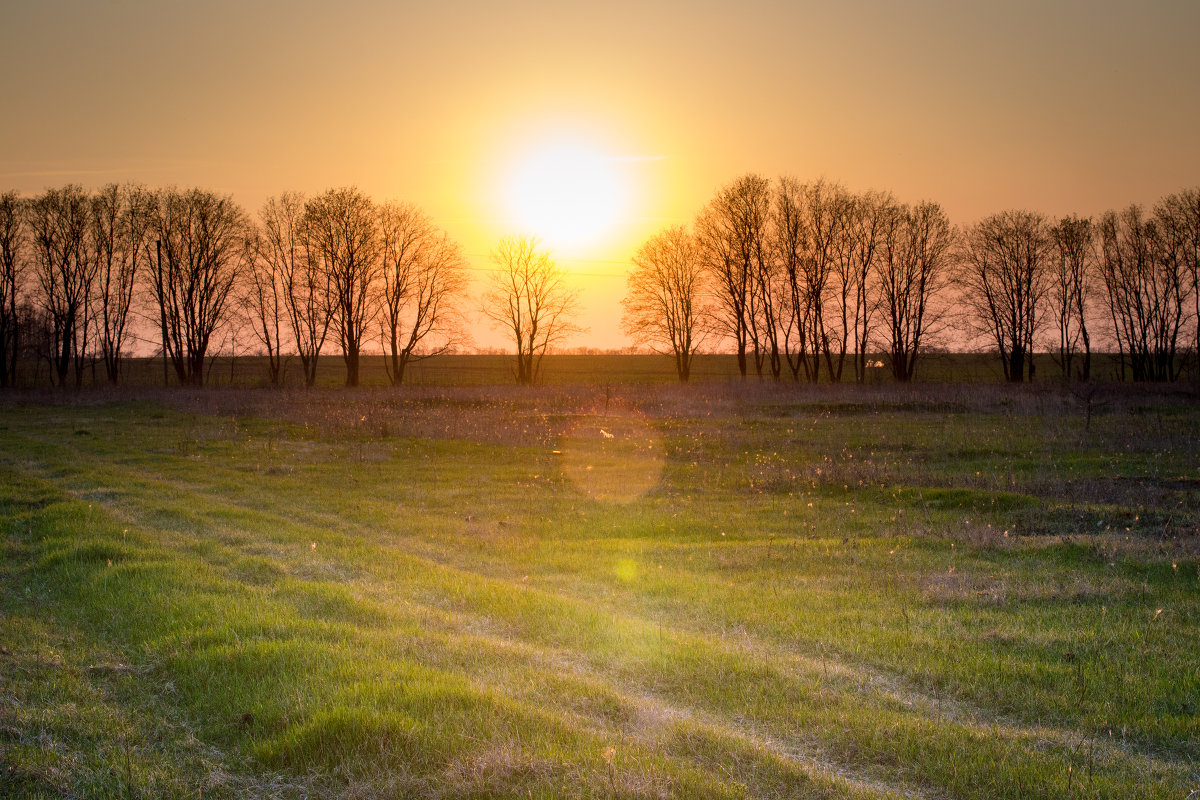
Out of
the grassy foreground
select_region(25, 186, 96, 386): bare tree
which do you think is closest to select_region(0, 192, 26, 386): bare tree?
select_region(25, 186, 96, 386): bare tree

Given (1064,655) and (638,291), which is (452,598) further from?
(638,291)

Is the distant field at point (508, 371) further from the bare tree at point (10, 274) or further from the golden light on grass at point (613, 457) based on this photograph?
the golden light on grass at point (613, 457)

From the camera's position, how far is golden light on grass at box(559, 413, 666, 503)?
18.7 metres

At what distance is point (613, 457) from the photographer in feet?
76.6

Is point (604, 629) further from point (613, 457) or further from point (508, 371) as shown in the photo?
point (508, 371)

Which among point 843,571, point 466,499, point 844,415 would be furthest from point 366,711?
point 844,415

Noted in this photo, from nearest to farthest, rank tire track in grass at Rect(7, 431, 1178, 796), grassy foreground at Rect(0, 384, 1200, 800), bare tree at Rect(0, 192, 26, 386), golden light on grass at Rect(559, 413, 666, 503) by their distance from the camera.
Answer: grassy foreground at Rect(0, 384, 1200, 800) < tire track in grass at Rect(7, 431, 1178, 796) < golden light on grass at Rect(559, 413, 666, 503) < bare tree at Rect(0, 192, 26, 386)

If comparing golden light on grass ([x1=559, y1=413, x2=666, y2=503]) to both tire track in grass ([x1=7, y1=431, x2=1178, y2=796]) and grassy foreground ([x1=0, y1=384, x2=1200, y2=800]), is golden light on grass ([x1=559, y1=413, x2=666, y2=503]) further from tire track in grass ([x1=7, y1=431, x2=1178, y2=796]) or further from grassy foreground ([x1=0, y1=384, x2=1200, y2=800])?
tire track in grass ([x1=7, y1=431, x2=1178, y2=796])

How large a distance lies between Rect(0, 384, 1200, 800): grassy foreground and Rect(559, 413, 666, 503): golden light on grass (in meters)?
0.31

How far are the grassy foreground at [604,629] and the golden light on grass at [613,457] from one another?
1.03ft

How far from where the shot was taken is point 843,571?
1127 cm

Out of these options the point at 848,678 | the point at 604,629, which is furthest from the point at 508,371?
the point at 848,678

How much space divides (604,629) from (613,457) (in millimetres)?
14931

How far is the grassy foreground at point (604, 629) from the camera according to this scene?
5199 mm
